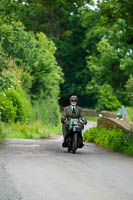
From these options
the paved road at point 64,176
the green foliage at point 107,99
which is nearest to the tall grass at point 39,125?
the paved road at point 64,176

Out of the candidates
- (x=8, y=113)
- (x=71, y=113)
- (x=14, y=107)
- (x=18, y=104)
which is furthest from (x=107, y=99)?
(x=71, y=113)

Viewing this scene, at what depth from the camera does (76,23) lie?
74.7m

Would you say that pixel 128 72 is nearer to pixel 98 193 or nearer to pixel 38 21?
pixel 38 21

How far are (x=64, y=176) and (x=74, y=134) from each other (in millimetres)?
5280

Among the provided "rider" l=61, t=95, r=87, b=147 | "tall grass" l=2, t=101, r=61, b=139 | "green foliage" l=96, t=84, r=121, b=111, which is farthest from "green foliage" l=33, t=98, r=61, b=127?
"green foliage" l=96, t=84, r=121, b=111

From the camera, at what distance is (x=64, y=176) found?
10984 millimetres

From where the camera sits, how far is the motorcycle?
1613cm

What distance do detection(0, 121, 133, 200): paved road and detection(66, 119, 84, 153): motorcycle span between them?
64cm

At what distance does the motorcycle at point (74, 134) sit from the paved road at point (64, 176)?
2.11 feet

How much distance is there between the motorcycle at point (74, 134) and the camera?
16.1 m

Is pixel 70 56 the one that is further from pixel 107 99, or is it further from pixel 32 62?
pixel 32 62

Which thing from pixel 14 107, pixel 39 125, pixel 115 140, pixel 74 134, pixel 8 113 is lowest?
pixel 115 140

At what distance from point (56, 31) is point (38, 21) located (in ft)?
9.17

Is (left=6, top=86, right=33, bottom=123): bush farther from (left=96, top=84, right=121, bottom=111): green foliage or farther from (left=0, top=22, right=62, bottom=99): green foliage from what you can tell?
(left=96, top=84, right=121, bottom=111): green foliage
